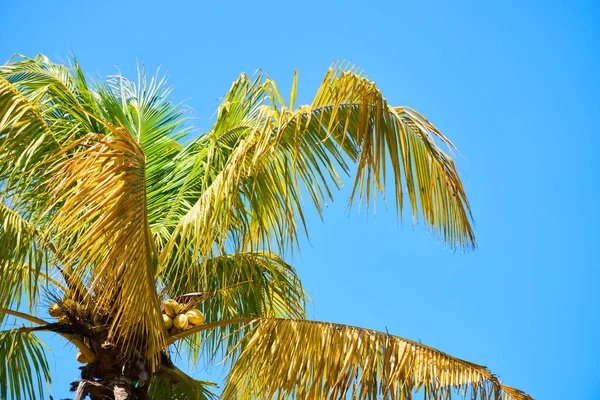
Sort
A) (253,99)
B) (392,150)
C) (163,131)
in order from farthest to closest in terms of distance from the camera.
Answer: (163,131), (253,99), (392,150)

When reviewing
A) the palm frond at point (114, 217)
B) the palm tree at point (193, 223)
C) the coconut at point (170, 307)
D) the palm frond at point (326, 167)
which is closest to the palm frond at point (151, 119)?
the palm tree at point (193, 223)

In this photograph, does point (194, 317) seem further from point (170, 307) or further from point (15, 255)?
point (15, 255)

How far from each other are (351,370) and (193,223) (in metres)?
1.41

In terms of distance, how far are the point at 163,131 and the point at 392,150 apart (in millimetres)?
2592

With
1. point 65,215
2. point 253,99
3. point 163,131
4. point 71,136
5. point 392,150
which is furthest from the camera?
point 163,131

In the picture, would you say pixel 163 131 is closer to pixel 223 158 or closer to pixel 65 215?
pixel 223 158

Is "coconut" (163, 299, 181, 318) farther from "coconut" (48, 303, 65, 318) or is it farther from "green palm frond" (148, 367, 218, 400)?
"green palm frond" (148, 367, 218, 400)

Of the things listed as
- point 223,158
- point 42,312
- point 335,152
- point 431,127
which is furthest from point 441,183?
point 42,312

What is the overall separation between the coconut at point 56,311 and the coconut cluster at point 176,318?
2.04ft

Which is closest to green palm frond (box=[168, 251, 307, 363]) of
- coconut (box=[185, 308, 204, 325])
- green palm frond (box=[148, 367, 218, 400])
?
green palm frond (box=[148, 367, 218, 400])

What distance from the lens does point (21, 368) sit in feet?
19.6

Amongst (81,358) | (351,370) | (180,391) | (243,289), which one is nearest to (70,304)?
(81,358)

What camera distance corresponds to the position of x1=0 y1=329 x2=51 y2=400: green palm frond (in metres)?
5.84

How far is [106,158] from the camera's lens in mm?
4559
